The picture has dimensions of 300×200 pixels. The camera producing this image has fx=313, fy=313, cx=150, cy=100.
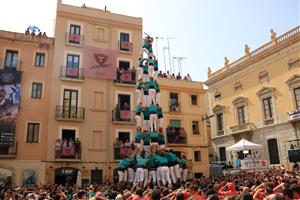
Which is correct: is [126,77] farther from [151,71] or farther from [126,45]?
[151,71]

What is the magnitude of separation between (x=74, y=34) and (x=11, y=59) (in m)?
5.78

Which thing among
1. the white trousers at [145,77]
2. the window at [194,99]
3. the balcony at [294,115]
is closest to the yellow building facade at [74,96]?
the white trousers at [145,77]

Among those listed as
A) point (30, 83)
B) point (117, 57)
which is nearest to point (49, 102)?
point (30, 83)

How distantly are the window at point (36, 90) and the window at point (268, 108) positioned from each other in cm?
2167

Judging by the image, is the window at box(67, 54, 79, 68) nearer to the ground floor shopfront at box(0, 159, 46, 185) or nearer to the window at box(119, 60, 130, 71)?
the window at box(119, 60, 130, 71)

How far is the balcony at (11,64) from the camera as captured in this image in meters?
25.5

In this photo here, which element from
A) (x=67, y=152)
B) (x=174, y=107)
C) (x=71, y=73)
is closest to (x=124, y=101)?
(x=71, y=73)

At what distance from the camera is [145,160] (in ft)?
58.4

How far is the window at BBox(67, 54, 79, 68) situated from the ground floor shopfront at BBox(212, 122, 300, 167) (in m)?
19.1

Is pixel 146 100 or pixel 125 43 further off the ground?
pixel 125 43

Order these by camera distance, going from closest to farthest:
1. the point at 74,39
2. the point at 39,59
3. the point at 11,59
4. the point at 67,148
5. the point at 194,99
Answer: the point at 67,148
the point at 11,59
the point at 39,59
the point at 74,39
the point at 194,99

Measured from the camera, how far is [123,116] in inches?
1096

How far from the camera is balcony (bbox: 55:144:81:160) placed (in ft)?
81.2

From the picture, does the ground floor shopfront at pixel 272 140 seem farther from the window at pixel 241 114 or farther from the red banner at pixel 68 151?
the red banner at pixel 68 151
